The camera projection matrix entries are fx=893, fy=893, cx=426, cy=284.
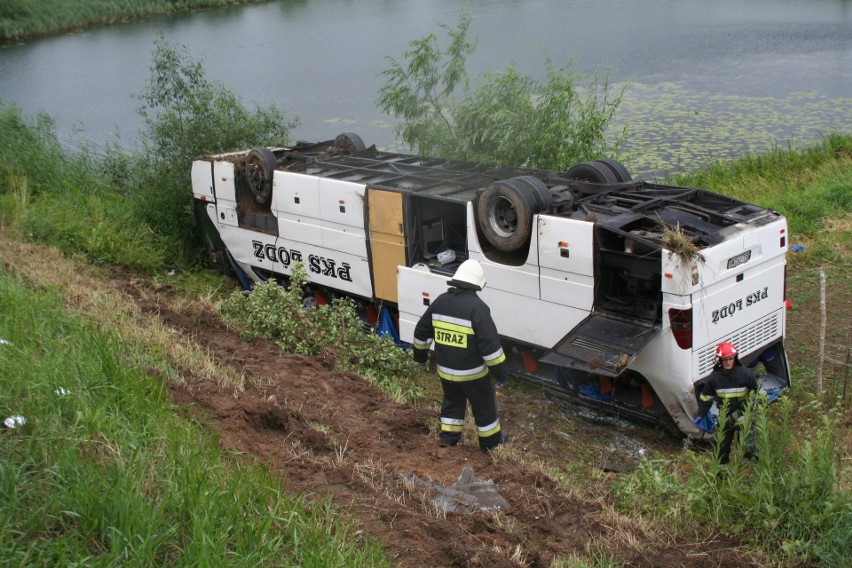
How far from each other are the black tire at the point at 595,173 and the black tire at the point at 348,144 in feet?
11.8

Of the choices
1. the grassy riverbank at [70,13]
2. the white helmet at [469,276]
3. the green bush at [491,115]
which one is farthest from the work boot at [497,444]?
the grassy riverbank at [70,13]

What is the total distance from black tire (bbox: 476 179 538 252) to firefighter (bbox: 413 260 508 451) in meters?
1.33

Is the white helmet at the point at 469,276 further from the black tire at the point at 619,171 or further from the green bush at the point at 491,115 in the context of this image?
the green bush at the point at 491,115

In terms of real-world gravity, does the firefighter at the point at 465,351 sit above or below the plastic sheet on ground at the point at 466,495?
above

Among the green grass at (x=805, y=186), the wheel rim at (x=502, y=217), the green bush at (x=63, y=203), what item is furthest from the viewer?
the green grass at (x=805, y=186)

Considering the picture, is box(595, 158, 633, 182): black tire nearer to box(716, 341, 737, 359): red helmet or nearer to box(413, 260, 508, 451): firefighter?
box(716, 341, 737, 359): red helmet

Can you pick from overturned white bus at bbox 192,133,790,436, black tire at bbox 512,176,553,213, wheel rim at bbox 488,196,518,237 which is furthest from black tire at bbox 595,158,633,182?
wheel rim at bbox 488,196,518,237

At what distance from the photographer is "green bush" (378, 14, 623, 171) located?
13078 millimetres

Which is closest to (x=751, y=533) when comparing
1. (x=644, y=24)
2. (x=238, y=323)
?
(x=238, y=323)

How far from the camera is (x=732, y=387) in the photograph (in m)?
6.74

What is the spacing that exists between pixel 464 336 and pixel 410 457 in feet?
3.15

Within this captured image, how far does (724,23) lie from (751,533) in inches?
1190

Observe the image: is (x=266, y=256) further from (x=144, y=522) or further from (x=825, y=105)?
(x=825, y=105)

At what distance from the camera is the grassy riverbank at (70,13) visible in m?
36.2
